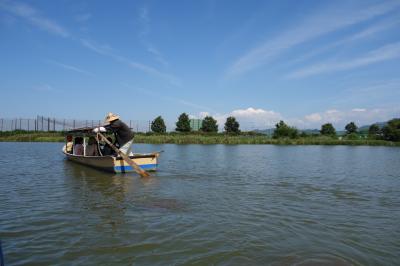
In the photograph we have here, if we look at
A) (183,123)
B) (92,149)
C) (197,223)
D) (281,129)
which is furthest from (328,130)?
(197,223)

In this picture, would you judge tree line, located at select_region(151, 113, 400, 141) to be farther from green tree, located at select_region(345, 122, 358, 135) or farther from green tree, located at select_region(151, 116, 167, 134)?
green tree, located at select_region(345, 122, 358, 135)

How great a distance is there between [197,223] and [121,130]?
9.72 metres

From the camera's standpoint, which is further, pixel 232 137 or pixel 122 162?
pixel 232 137

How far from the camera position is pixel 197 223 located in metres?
7.81

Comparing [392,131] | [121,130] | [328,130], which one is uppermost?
[328,130]

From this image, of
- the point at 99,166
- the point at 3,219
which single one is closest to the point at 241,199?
the point at 3,219

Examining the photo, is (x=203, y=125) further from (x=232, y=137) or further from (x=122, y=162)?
(x=122, y=162)

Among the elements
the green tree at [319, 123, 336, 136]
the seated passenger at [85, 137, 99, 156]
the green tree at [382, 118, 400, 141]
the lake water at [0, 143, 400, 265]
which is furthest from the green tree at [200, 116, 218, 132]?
the lake water at [0, 143, 400, 265]

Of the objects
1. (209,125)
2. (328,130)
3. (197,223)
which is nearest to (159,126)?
(209,125)

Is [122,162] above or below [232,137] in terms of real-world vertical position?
below

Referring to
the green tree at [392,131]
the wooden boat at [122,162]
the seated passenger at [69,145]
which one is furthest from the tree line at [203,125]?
the wooden boat at [122,162]

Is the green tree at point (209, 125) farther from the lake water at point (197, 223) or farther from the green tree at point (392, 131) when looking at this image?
the lake water at point (197, 223)

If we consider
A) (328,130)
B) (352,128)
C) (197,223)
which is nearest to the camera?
(197,223)

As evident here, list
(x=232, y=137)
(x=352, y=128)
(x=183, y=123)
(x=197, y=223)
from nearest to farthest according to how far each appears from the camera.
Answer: (x=197, y=223), (x=232, y=137), (x=183, y=123), (x=352, y=128)
